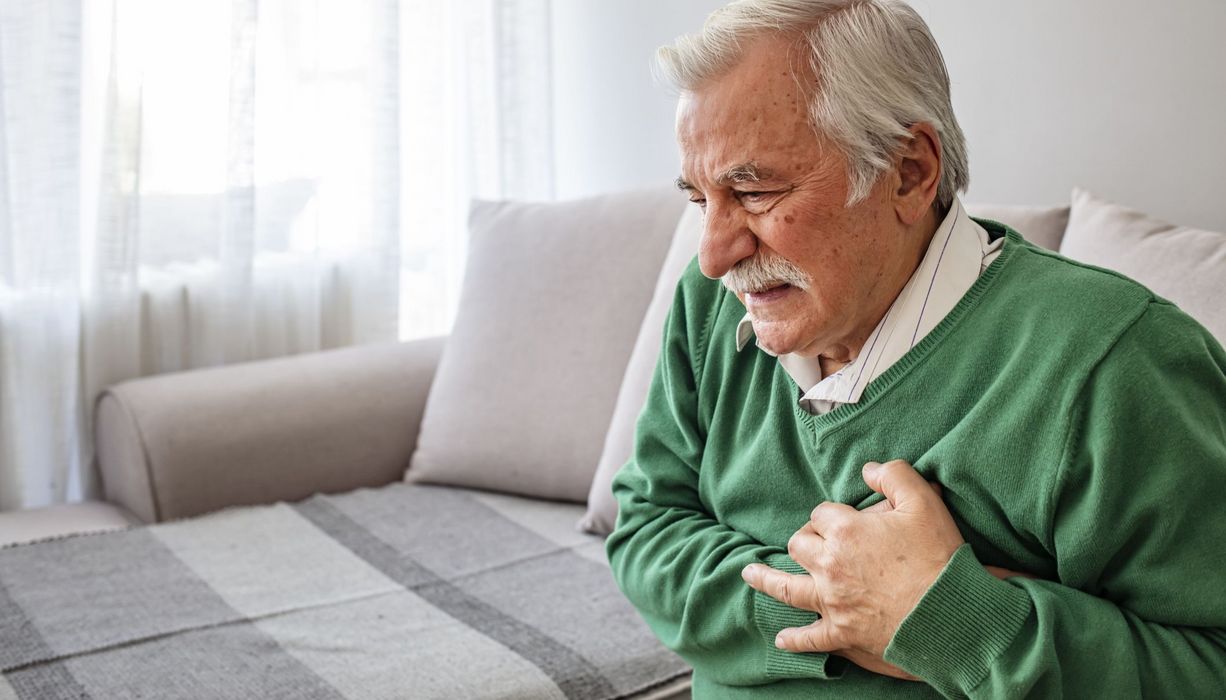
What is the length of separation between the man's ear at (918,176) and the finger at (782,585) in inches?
13.5

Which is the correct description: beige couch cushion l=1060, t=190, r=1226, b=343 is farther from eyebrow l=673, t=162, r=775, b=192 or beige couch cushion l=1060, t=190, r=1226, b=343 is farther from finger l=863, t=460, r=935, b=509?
eyebrow l=673, t=162, r=775, b=192

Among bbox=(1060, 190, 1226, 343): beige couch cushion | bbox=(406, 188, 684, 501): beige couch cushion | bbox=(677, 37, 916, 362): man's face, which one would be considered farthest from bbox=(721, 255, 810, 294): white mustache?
bbox=(406, 188, 684, 501): beige couch cushion

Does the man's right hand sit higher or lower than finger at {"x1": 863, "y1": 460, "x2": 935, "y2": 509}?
lower

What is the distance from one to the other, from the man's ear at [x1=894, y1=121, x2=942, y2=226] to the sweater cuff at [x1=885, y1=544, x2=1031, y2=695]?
308 millimetres

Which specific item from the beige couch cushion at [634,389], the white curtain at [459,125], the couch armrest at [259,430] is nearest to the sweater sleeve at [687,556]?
the beige couch cushion at [634,389]

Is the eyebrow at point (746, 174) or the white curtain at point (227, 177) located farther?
the white curtain at point (227, 177)

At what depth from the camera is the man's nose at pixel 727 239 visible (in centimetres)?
108

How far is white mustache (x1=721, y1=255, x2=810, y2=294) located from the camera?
3.50 feet

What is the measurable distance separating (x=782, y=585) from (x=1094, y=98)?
1.06 metres

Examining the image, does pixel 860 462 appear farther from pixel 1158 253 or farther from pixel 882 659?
pixel 1158 253

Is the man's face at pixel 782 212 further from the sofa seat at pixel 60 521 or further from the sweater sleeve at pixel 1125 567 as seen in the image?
the sofa seat at pixel 60 521

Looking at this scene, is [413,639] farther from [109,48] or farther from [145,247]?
[109,48]

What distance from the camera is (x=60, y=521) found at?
2.13 m

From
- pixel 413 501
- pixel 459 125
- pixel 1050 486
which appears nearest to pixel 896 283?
pixel 1050 486
